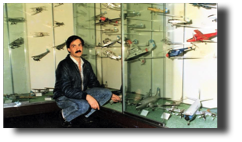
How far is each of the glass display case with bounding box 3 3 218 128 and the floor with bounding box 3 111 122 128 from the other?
31 centimetres

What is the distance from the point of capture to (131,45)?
2762 millimetres

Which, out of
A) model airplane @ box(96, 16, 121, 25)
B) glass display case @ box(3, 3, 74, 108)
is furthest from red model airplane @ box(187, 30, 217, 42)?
glass display case @ box(3, 3, 74, 108)

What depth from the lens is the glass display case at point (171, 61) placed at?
97.9 inches

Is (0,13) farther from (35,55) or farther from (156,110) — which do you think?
(156,110)

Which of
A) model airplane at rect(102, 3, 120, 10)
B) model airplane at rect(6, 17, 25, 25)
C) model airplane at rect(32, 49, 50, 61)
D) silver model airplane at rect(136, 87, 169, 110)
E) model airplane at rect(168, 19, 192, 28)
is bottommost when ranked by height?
silver model airplane at rect(136, 87, 169, 110)

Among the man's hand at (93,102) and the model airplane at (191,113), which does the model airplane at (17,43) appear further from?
the model airplane at (191,113)

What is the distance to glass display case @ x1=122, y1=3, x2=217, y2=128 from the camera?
2486 millimetres

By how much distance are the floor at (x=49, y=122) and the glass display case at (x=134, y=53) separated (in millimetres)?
315

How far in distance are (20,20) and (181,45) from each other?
330 cm

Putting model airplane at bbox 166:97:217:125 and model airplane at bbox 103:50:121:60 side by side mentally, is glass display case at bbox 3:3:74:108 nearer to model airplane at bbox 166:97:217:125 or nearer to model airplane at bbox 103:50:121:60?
model airplane at bbox 103:50:121:60

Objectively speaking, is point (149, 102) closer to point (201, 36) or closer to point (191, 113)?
point (191, 113)

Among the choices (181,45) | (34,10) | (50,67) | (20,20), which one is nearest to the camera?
(181,45)

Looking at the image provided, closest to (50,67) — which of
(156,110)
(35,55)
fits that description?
(35,55)

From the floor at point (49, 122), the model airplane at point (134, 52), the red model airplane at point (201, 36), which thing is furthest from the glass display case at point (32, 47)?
the red model airplane at point (201, 36)
